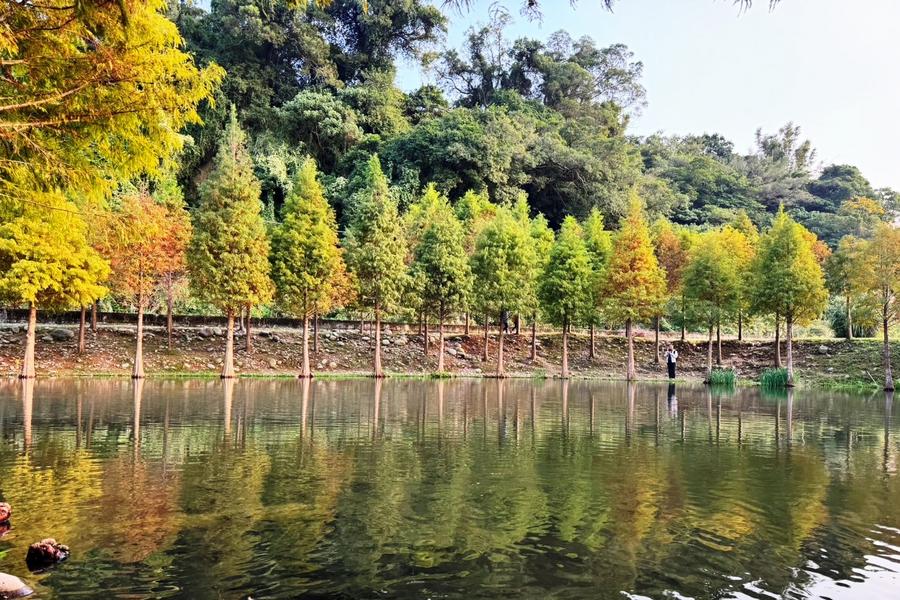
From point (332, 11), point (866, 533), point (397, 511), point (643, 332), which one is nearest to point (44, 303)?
point (397, 511)

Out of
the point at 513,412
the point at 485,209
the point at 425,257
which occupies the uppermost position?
the point at 485,209

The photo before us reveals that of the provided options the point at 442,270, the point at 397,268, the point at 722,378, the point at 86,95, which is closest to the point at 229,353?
the point at 397,268

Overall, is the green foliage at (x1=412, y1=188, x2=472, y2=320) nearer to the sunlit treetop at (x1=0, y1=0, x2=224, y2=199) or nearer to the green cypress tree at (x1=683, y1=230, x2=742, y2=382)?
the green cypress tree at (x1=683, y1=230, x2=742, y2=382)

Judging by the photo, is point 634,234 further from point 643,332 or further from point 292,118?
point 292,118

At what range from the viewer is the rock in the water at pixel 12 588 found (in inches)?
220

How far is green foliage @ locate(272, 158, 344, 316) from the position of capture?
34.4m

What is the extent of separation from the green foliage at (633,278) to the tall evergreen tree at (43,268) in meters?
26.6

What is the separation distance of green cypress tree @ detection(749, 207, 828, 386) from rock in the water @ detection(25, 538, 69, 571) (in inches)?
1422

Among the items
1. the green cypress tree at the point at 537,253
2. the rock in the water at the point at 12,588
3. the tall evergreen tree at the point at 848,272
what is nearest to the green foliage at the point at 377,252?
the green cypress tree at the point at 537,253

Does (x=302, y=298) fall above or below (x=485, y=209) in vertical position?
below

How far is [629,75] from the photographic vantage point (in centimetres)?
9994

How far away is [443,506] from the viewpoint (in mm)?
8961

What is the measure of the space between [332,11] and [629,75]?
149 feet

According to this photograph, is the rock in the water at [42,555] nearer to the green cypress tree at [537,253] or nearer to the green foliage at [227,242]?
the green foliage at [227,242]
